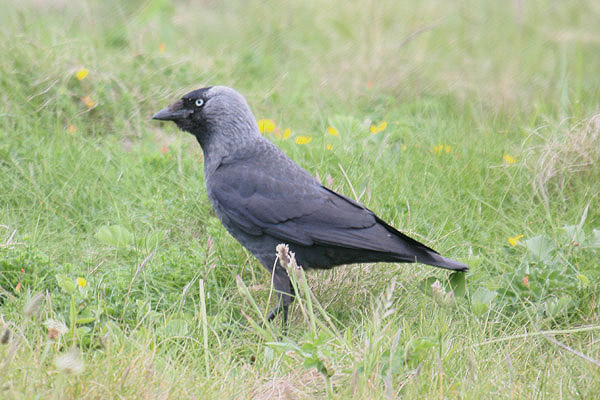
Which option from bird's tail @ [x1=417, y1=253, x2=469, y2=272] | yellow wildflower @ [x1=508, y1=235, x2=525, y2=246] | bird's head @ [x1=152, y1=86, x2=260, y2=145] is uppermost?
bird's head @ [x1=152, y1=86, x2=260, y2=145]

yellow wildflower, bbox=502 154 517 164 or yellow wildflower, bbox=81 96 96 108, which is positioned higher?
yellow wildflower, bbox=81 96 96 108

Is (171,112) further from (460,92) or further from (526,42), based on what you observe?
(526,42)

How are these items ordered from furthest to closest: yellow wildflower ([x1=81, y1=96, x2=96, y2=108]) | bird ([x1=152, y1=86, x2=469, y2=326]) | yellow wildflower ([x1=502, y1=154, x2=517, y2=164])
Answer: yellow wildflower ([x1=81, y1=96, x2=96, y2=108])
yellow wildflower ([x1=502, y1=154, x2=517, y2=164])
bird ([x1=152, y1=86, x2=469, y2=326])

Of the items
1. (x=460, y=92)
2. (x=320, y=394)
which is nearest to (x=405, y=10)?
(x=460, y=92)

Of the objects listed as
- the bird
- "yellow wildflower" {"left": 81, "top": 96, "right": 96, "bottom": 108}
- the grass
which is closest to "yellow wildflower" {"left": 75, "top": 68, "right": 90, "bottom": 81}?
the grass

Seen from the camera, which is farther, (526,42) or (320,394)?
(526,42)

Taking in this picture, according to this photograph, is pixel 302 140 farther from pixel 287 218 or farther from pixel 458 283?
pixel 458 283

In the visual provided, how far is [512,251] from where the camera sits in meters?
4.13

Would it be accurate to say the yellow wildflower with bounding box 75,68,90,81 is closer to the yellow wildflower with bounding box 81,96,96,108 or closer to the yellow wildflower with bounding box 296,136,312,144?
the yellow wildflower with bounding box 81,96,96,108

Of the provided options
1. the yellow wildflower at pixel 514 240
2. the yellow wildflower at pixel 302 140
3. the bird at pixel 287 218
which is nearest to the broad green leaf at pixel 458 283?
the bird at pixel 287 218

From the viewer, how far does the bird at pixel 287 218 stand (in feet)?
11.8

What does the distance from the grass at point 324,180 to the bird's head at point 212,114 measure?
0.41 m

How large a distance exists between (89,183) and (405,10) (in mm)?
4013

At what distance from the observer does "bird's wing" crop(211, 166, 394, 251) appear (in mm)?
3707
